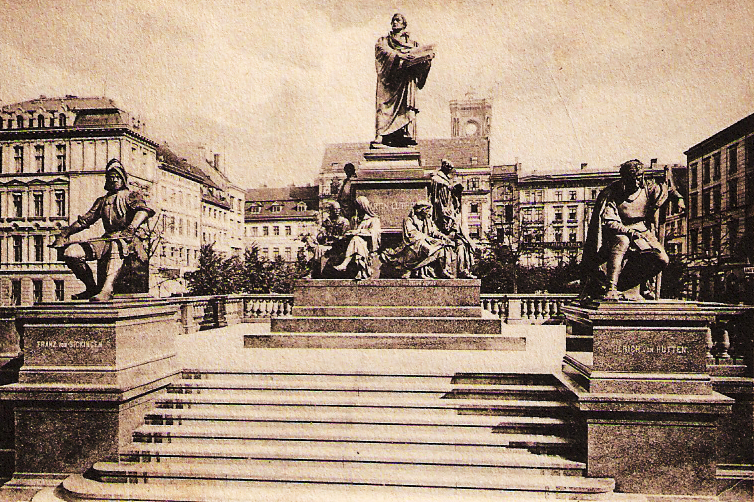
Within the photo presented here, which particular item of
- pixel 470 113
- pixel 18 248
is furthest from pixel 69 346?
pixel 470 113

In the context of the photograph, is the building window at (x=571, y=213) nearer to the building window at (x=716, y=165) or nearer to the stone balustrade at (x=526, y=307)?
the stone balustrade at (x=526, y=307)

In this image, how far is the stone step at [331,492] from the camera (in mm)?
5152

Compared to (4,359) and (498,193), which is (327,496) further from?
(498,193)

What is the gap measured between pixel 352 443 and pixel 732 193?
15168 millimetres

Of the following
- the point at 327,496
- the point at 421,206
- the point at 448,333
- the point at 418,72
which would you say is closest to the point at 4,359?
the point at 327,496

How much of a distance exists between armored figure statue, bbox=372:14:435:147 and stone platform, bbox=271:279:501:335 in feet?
13.9

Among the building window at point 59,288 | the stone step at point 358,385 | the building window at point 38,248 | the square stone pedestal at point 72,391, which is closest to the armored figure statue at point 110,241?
the square stone pedestal at point 72,391

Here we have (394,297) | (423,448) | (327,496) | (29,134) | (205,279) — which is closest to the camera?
(327,496)

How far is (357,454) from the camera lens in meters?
5.64

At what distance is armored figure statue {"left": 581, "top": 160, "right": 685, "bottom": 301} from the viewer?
233 inches

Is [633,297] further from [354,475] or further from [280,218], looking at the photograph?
[280,218]

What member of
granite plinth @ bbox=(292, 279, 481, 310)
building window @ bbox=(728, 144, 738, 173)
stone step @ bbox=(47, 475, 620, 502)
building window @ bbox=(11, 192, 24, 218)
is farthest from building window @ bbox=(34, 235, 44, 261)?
building window @ bbox=(728, 144, 738, 173)

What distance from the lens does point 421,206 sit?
1119cm

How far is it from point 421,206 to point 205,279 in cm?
1591
